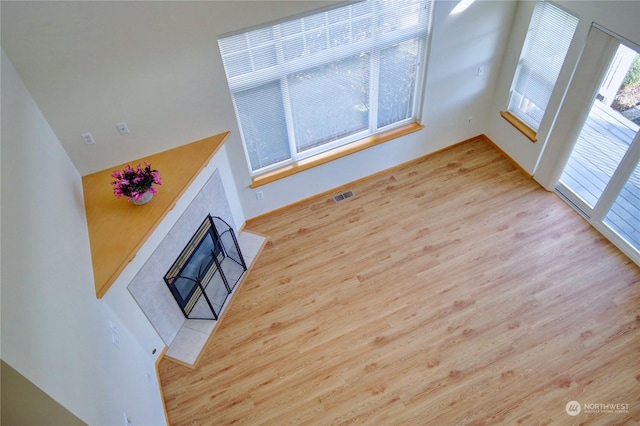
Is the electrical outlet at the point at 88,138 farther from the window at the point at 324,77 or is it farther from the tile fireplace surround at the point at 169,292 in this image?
the window at the point at 324,77

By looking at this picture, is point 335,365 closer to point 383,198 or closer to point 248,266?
point 248,266

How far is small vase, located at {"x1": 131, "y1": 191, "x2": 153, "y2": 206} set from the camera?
3.74 meters

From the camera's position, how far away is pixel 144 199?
3764 millimetres

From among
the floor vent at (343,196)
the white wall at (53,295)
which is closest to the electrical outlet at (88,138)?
the white wall at (53,295)

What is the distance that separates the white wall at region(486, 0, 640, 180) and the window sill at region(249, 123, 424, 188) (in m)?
1.12

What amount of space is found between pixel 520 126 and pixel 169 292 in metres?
4.46

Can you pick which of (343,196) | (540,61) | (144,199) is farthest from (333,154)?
(540,61)

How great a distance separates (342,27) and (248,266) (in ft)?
8.88

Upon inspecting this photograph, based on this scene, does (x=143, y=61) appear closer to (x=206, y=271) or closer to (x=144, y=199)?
(x=144, y=199)

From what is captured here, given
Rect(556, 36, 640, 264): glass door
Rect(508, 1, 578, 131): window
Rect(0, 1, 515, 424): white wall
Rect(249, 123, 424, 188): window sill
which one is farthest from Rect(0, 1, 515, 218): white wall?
Rect(556, 36, 640, 264): glass door

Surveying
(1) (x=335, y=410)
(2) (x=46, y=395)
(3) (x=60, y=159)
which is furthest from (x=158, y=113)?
(1) (x=335, y=410)

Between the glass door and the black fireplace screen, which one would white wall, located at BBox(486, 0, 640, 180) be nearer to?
the glass door

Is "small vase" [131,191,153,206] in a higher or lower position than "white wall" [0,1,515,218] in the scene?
lower

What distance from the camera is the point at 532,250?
4684 millimetres
